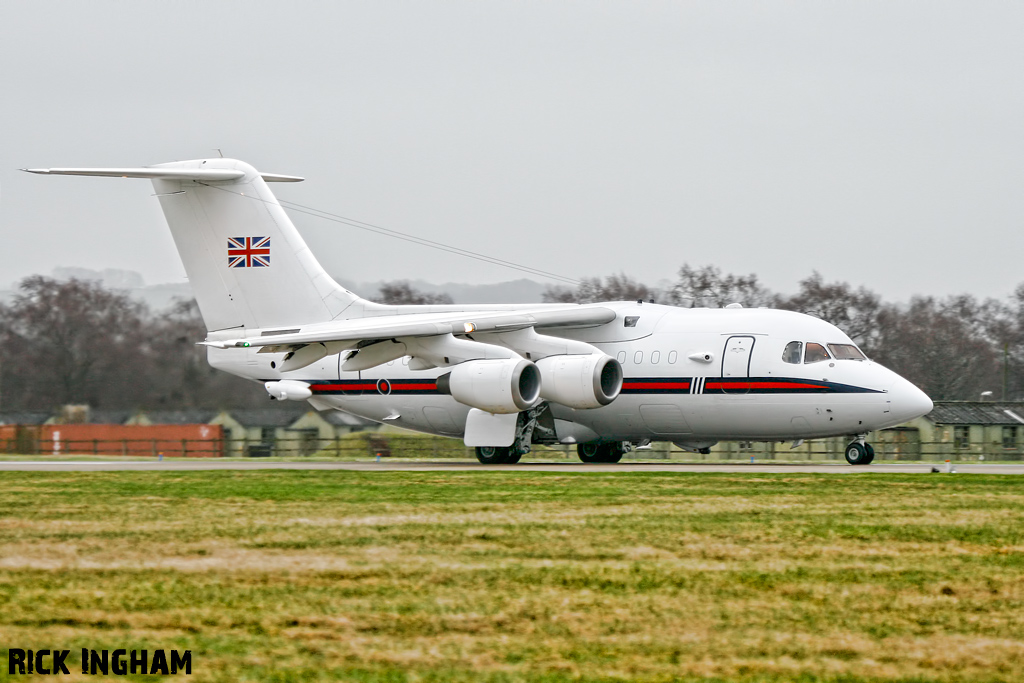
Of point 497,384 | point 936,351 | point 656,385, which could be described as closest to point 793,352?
point 656,385

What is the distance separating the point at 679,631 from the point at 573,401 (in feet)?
59.7

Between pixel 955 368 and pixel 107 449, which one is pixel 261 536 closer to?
pixel 107 449

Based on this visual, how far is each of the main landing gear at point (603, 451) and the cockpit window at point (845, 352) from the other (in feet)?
18.0

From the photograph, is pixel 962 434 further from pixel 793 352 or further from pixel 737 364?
pixel 737 364

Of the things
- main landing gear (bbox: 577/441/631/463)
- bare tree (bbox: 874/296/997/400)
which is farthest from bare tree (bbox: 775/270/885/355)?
main landing gear (bbox: 577/441/631/463)

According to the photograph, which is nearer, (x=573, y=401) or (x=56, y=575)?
(x=56, y=575)

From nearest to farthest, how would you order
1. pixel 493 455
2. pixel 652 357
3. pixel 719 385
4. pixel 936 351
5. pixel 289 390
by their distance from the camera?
pixel 719 385
pixel 652 357
pixel 493 455
pixel 289 390
pixel 936 351

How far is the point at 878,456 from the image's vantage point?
39.4 metres

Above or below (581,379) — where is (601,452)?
below

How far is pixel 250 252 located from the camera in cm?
2898

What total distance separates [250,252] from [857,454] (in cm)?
1363

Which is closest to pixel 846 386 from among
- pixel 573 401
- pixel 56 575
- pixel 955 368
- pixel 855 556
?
pixel 573 401

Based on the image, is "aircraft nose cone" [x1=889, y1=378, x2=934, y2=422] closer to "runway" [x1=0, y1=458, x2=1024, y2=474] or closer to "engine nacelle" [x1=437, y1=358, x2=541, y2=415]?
"runway" [x1=0, y1=458, x2=1024, y2=474]

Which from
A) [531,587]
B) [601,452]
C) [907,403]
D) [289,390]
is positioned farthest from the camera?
[289,390]
